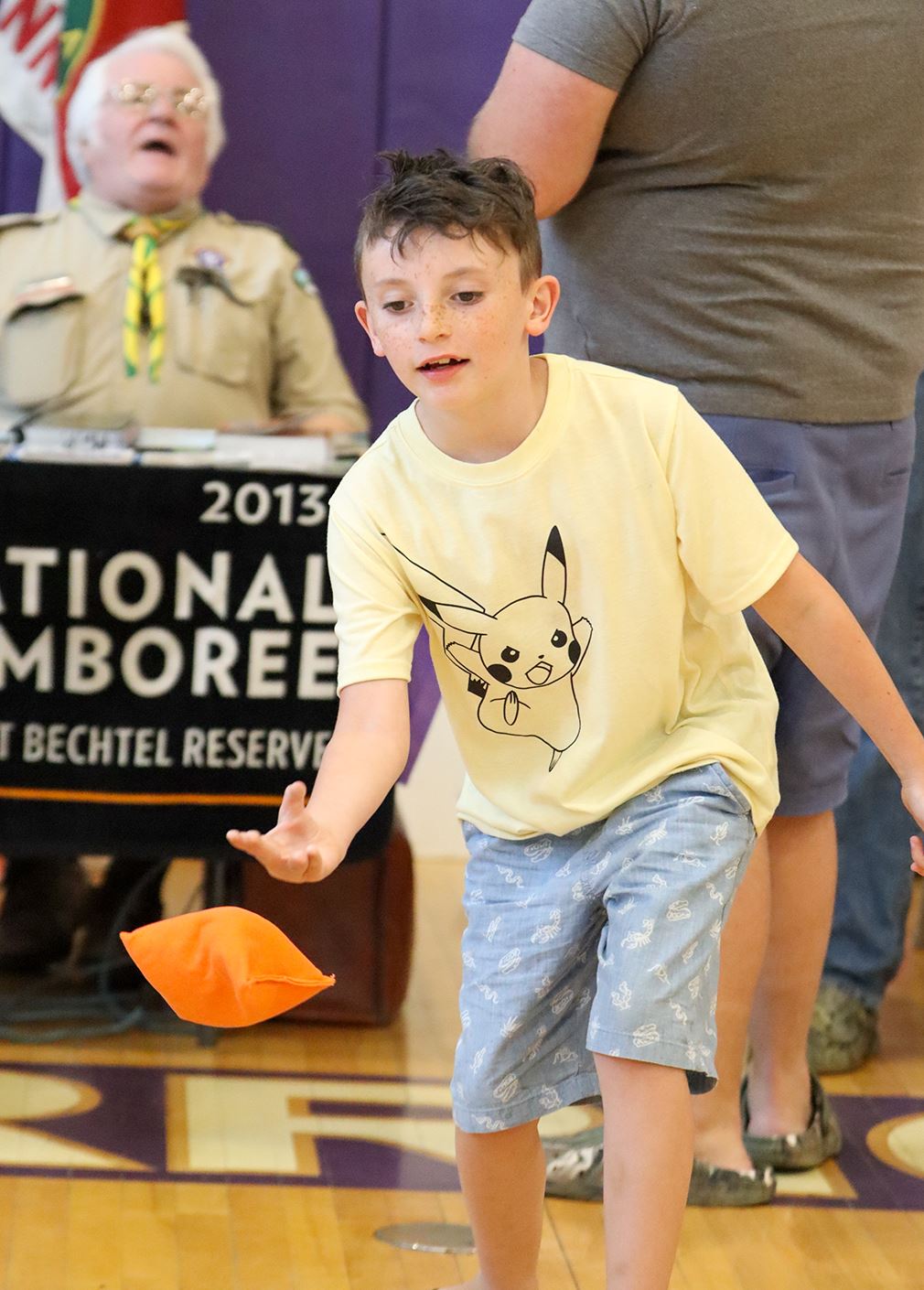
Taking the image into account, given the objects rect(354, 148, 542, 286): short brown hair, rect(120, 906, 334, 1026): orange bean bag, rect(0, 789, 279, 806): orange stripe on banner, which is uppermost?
rect(354, 148, 542, 286): short brown hair

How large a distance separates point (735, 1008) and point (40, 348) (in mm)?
1550

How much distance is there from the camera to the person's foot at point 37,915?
2.52m

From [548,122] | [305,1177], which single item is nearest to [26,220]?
[548,122]

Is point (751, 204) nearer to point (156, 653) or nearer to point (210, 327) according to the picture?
point (156, 653)

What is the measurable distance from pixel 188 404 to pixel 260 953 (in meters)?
1.59

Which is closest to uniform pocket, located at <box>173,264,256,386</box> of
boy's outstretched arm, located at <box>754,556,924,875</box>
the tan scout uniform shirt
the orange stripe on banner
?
the tan scout uniform shirt

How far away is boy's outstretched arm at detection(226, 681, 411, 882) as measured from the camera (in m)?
1.16

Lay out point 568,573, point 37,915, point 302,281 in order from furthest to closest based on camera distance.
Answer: point 302,281 < point 37,915 < point 568,573

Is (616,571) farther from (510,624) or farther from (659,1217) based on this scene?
(659,1217)

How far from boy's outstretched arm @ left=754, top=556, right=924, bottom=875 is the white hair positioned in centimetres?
168

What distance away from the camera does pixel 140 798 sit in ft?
7.39

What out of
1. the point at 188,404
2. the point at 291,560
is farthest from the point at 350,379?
the point at 291,560

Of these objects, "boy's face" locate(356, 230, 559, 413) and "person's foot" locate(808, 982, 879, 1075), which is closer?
"boy's face" locate(356, 230, 559, 413)

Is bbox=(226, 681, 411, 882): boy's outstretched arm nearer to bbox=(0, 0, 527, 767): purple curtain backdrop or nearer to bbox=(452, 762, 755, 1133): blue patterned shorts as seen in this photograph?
bbox=(452, 762, 755, 1133): blue patterned shorts
